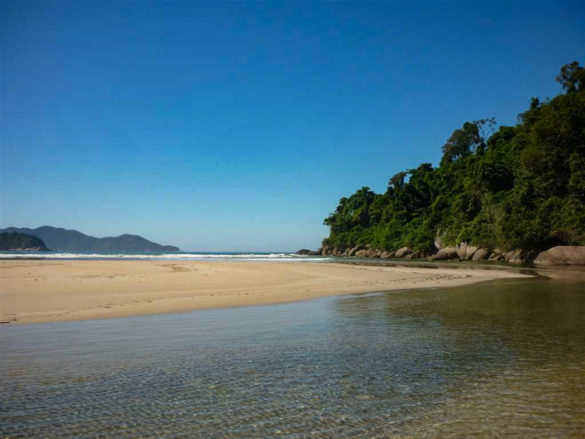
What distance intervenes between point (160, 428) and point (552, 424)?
3698 mm

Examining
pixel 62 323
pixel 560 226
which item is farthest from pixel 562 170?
pixel 62 323

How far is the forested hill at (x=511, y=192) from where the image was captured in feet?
144

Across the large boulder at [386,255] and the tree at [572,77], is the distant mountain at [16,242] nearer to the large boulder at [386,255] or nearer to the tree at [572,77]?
the large boulder at [386,255]

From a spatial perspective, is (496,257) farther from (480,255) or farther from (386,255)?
(386,255)

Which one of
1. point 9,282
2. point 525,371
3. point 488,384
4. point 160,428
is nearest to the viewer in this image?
point 160,428

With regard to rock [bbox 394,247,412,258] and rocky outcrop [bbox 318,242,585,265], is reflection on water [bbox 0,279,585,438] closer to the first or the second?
rocky outcrop [bbox 318,242,585,265]

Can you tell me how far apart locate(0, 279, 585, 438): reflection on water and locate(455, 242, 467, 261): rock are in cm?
5205

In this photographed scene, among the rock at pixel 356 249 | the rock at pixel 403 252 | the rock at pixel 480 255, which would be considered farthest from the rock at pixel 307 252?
the rock at pixel 480 255

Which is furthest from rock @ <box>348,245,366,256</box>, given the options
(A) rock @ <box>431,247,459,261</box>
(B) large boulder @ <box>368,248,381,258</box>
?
(A) rock @ <box>431,247,459,261</box>

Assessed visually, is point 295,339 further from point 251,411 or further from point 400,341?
point 251,411

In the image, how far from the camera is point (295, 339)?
293 inches

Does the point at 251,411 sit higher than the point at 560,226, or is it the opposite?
the point at 560,226

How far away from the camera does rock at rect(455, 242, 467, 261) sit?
57.5 meters

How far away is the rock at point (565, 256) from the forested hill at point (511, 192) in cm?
355
